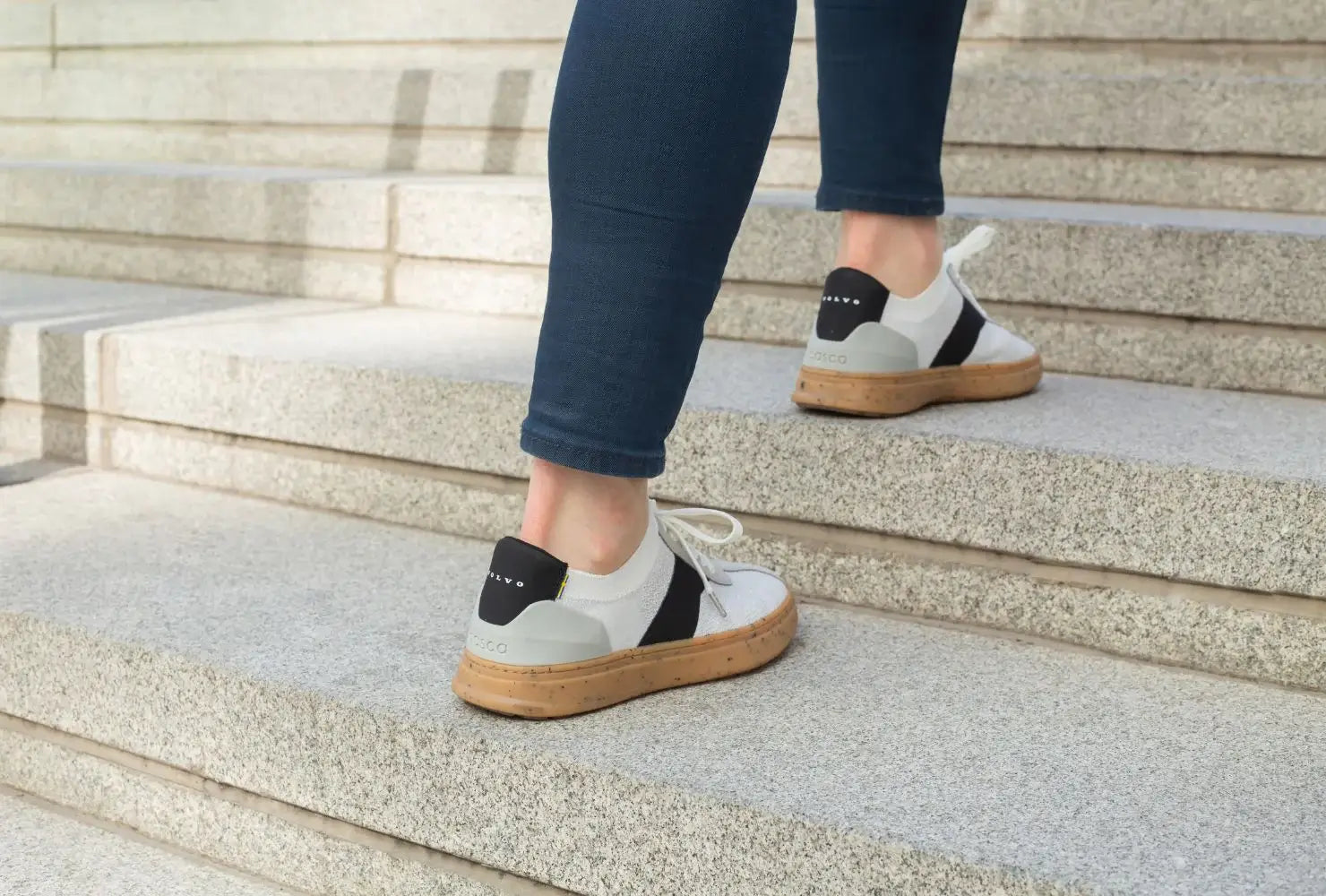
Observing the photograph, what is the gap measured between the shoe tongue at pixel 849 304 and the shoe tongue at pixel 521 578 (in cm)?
49

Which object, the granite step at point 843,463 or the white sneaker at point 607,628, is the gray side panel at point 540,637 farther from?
the granite step at point 843,463

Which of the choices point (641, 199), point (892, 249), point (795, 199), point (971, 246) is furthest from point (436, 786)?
point (795, 199)

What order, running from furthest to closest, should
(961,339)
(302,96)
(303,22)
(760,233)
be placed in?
(303,22), (302,96), (760,233), (961,339)

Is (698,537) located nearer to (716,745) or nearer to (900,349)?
(716,745)

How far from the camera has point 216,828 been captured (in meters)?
1.17

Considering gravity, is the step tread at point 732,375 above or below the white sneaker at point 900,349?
below

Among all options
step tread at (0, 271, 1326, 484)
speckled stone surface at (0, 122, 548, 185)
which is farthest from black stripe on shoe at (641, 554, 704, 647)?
speckled stone surface at (0, 122, 548, 185)

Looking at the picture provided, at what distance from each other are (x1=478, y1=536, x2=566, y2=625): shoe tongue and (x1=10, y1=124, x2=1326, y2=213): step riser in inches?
57.4

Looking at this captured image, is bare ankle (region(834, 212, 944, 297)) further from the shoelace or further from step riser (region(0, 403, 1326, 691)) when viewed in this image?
step riser (region(0, 403, 1326, 691))

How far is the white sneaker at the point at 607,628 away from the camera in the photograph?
0.99 m

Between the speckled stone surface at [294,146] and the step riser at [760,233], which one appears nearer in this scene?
the step riser at [760,233]

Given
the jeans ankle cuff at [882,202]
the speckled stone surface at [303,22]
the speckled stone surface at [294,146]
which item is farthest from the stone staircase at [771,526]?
the speckled stone surface at [303,22]

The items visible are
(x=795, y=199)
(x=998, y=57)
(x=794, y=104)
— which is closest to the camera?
(x=795, y=199)

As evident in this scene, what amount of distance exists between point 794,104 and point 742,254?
0.58 meters
